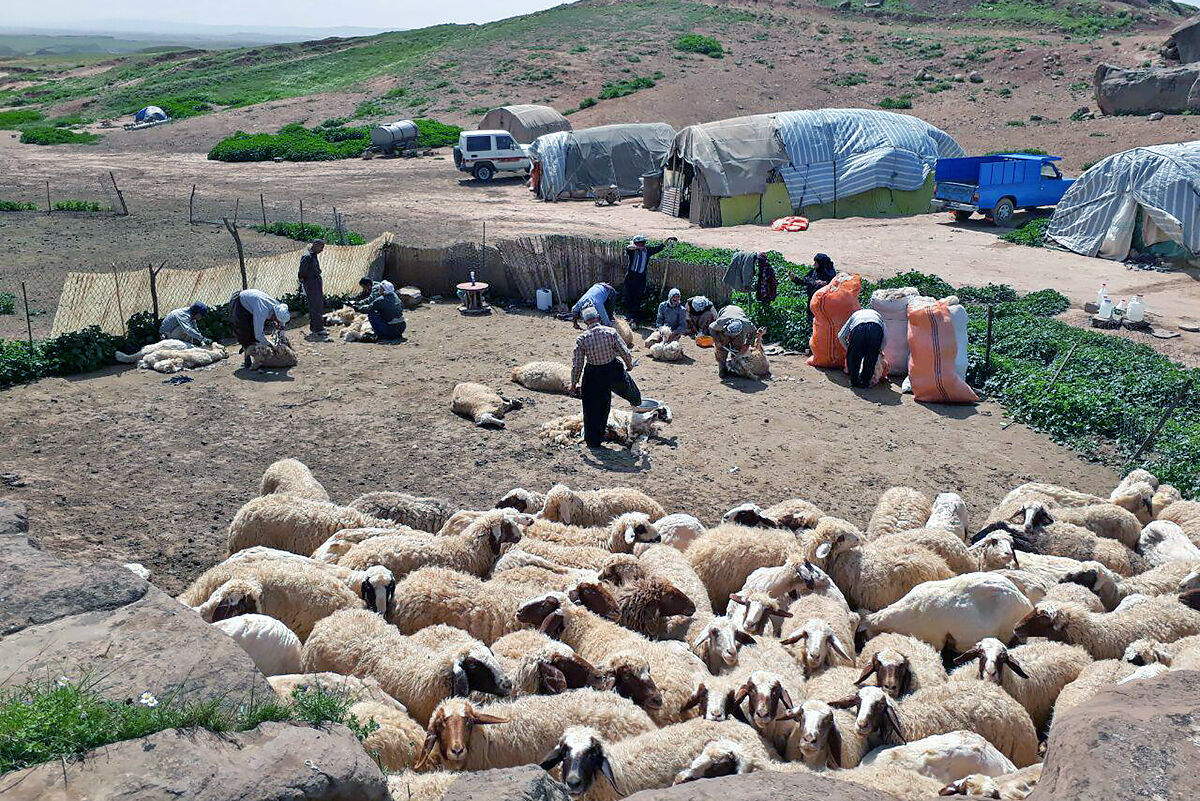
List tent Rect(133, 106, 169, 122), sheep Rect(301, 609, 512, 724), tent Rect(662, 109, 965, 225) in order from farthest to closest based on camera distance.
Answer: tent Rect(133, 106, 169, 122) → tent Rect(662, 109, 965, 225) → sheep Rect(301, 609, 512, 724)

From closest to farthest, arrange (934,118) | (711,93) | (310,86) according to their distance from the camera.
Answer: (934,118) → (711,93) → (310,86)

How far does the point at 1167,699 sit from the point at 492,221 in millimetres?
23043

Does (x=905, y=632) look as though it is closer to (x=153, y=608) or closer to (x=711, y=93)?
(x=153, y=608)

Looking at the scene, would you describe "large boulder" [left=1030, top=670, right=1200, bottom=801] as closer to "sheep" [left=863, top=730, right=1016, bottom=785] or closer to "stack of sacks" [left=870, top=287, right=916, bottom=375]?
"sheep" [left=863, top=730, right=1016, bottom=785]

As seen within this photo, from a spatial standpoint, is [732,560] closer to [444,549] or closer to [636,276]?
[444,549]

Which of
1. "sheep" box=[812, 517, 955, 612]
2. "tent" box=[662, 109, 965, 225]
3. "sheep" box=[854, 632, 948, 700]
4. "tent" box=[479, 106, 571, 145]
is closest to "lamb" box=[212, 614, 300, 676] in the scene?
"sheep" box=[854, 632, 948, 700]

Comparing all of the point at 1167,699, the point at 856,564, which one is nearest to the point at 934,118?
the point at 856,564

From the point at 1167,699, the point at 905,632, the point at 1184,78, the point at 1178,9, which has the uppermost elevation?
the point at 1178,9

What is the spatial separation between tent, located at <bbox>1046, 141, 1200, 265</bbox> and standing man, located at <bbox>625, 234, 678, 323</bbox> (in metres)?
10.9

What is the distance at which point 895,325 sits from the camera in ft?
43.9

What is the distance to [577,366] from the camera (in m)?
11.3

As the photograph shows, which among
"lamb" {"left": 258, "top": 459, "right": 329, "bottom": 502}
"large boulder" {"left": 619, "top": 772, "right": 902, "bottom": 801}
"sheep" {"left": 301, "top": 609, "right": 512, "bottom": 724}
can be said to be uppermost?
"large boulder" {"left": 619, "top": 772, "right": 902, "bottom": 801}

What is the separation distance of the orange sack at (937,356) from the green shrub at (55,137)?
1617 inches

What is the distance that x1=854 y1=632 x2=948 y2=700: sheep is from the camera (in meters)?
5.89
